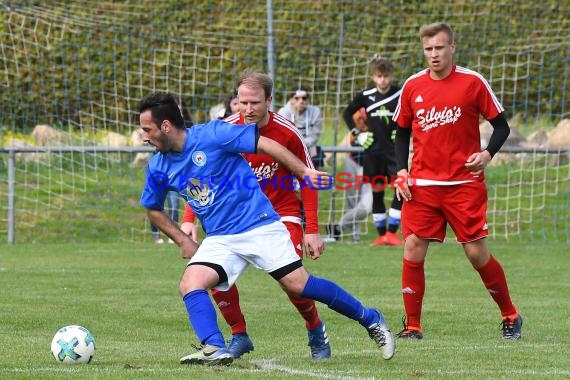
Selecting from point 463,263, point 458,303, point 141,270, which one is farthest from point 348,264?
point 458,303

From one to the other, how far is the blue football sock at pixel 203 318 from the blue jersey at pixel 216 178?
1.39 feet

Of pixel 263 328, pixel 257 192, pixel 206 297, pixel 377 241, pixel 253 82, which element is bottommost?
pixel 377 241

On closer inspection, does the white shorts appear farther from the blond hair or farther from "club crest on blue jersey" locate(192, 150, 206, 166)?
the blond hair

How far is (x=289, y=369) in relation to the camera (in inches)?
249

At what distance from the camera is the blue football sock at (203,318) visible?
244 inches

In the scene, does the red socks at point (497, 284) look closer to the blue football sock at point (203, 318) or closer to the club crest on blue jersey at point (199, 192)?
the club crest on blue jersey at point (199, 192)

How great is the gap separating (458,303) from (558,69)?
8350 mm

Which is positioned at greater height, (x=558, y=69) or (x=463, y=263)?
(x=558, y=69)

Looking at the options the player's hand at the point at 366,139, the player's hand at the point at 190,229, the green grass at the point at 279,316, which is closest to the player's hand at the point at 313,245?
the green grass at the point at 279,316

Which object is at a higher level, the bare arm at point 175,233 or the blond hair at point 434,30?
the blond hair at point 434,30

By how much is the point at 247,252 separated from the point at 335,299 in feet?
1.80

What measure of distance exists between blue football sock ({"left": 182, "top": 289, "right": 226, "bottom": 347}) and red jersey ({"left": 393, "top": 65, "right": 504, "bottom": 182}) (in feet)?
7.34

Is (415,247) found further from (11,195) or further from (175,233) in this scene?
(11,195)

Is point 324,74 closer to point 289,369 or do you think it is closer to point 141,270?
point 141,270
